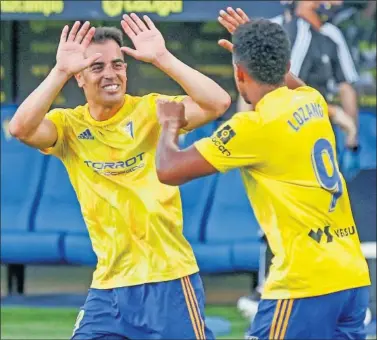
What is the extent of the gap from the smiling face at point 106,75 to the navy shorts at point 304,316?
4.27 feet

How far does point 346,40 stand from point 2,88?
10.2 feet

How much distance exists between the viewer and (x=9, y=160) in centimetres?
1148

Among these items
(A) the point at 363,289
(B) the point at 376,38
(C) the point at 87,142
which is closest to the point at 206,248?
(B) the point at 376,38

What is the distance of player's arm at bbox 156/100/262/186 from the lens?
16.9 ft

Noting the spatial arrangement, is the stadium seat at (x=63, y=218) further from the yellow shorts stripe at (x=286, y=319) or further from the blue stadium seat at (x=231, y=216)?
the yellow shorts stripe at (x=286, y=319)

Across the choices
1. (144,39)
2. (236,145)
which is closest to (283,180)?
(236,145)

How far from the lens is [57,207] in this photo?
1125 centimetres

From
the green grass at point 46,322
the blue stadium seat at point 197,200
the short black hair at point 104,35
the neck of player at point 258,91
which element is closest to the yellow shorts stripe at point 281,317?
the neck of player at point 258,91

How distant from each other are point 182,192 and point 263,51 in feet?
19.6

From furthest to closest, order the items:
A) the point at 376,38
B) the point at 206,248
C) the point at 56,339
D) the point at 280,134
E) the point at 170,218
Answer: the point at 376,38, the point at 206,248, the point at 56,339, the point at 170,218, the point at 280,134

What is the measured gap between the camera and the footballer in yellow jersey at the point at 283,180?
5.16 metres

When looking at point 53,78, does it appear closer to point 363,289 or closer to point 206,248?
point 363,289

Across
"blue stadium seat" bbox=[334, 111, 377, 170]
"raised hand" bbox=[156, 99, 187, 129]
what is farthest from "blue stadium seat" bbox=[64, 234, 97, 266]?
"raised hand" bbox=[156, 99, 187, 129]

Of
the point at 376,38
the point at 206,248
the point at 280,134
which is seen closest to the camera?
the point at 280,134
